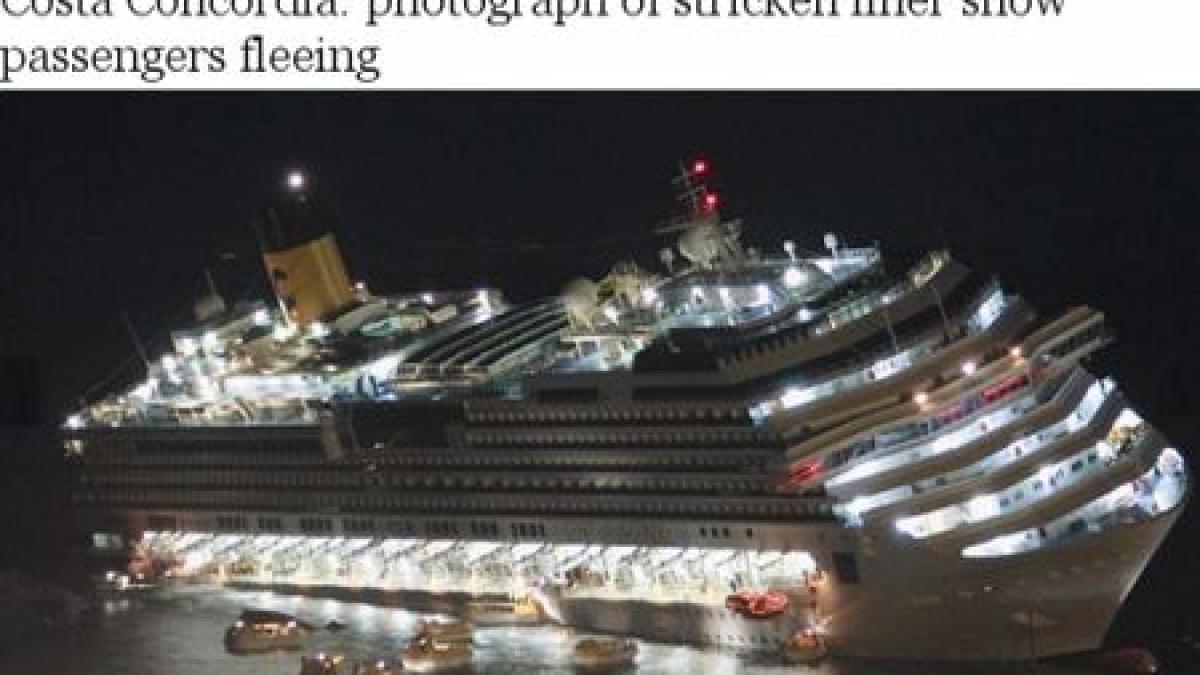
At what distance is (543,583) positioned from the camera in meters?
23.5

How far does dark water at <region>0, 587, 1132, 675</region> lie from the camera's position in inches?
835

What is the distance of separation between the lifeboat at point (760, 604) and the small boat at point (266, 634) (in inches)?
236

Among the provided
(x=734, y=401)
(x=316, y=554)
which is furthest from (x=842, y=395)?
(x=316, y=554)

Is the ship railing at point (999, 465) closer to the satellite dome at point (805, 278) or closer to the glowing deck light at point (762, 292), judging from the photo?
the satellite dome at point (805, 278)

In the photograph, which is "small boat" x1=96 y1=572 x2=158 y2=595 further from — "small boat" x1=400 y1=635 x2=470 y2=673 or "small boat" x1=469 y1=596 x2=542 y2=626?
"small boat" x1=400 y1=635 x2=470 y2=673

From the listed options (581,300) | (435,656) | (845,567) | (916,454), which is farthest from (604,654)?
(581,300)

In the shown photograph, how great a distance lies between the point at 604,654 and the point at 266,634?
15.8 ft

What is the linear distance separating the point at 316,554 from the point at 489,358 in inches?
148

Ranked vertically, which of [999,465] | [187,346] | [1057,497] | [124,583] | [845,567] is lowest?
[845,567]

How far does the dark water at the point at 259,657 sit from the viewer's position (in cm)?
2122

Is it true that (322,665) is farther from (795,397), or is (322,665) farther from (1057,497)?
(1057,497)

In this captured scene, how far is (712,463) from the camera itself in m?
21.8

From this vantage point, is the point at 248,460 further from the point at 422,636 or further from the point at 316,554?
the point at 422,636

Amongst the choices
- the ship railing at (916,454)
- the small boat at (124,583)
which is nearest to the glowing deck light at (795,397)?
the ship railing at (916,454)
